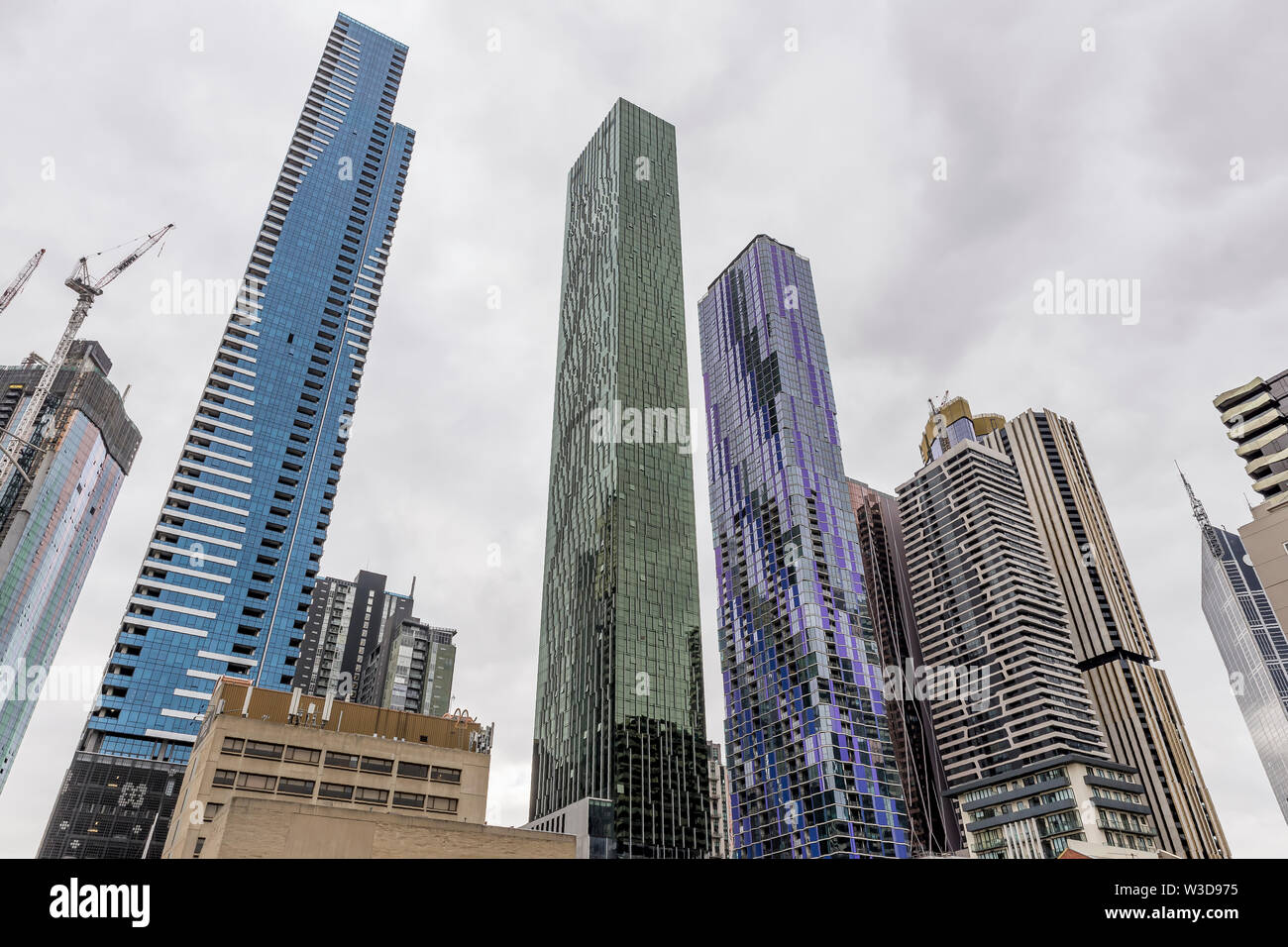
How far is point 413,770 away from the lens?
90.4 metres

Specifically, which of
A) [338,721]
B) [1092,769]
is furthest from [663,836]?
[1092,769]

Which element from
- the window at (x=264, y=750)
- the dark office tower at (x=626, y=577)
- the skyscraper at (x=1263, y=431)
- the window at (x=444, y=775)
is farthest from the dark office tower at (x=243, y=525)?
the skyscraper at (x=1263, y=431)

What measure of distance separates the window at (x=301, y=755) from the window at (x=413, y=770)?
8.89 meters

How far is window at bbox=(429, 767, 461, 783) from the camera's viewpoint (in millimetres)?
91188

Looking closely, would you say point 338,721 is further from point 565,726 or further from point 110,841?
point 565,726

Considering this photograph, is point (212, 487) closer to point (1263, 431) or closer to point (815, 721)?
point (815, 721)

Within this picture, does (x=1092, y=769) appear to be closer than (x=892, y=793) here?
Yes

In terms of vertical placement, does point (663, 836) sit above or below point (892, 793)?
below

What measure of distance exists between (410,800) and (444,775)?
4.65 metres

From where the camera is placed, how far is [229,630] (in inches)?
5709

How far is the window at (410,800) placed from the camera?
87.7m

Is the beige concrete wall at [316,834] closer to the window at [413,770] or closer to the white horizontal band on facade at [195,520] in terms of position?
the window at [413,770]
